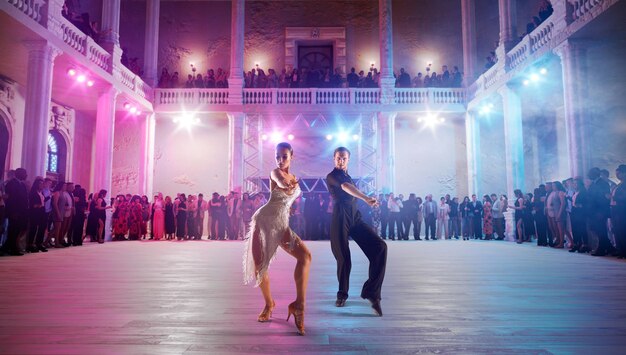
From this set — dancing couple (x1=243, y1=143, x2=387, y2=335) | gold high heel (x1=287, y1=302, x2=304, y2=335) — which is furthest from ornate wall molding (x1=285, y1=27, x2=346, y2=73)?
gold high heel (x1=287, y1=302, x2=304, y2=335)

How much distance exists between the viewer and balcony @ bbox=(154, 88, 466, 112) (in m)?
17.6

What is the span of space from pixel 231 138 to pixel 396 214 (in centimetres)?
800

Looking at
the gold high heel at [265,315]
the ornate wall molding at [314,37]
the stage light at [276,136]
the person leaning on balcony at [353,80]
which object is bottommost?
the gold high heel at [265,315]

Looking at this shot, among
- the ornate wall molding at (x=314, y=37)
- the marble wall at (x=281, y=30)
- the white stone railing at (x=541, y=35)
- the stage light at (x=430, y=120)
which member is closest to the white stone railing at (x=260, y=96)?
the ornate wall molding at (x=314, y=37)

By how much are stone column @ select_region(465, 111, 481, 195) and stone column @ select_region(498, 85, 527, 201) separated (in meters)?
3.20

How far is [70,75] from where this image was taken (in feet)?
40.3

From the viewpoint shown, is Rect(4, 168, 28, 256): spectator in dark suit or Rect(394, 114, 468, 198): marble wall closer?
Rect(4, 168, 28, 256): spectator in dark suit

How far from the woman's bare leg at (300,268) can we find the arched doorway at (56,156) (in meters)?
16.2

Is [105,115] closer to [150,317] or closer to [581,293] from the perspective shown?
[150,317]

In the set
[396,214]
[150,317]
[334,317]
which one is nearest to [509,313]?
[334,317]

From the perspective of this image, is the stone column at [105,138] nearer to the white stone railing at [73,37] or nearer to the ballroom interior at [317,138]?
the ballroom interior at [317,138]

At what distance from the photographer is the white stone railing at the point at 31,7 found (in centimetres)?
912

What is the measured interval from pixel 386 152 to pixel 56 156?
13702mm

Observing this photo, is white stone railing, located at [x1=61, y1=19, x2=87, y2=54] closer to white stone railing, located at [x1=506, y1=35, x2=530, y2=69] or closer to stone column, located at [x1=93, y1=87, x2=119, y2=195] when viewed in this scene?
stone column, located at [x1=93, y1=87, x2=119, y2=195]
